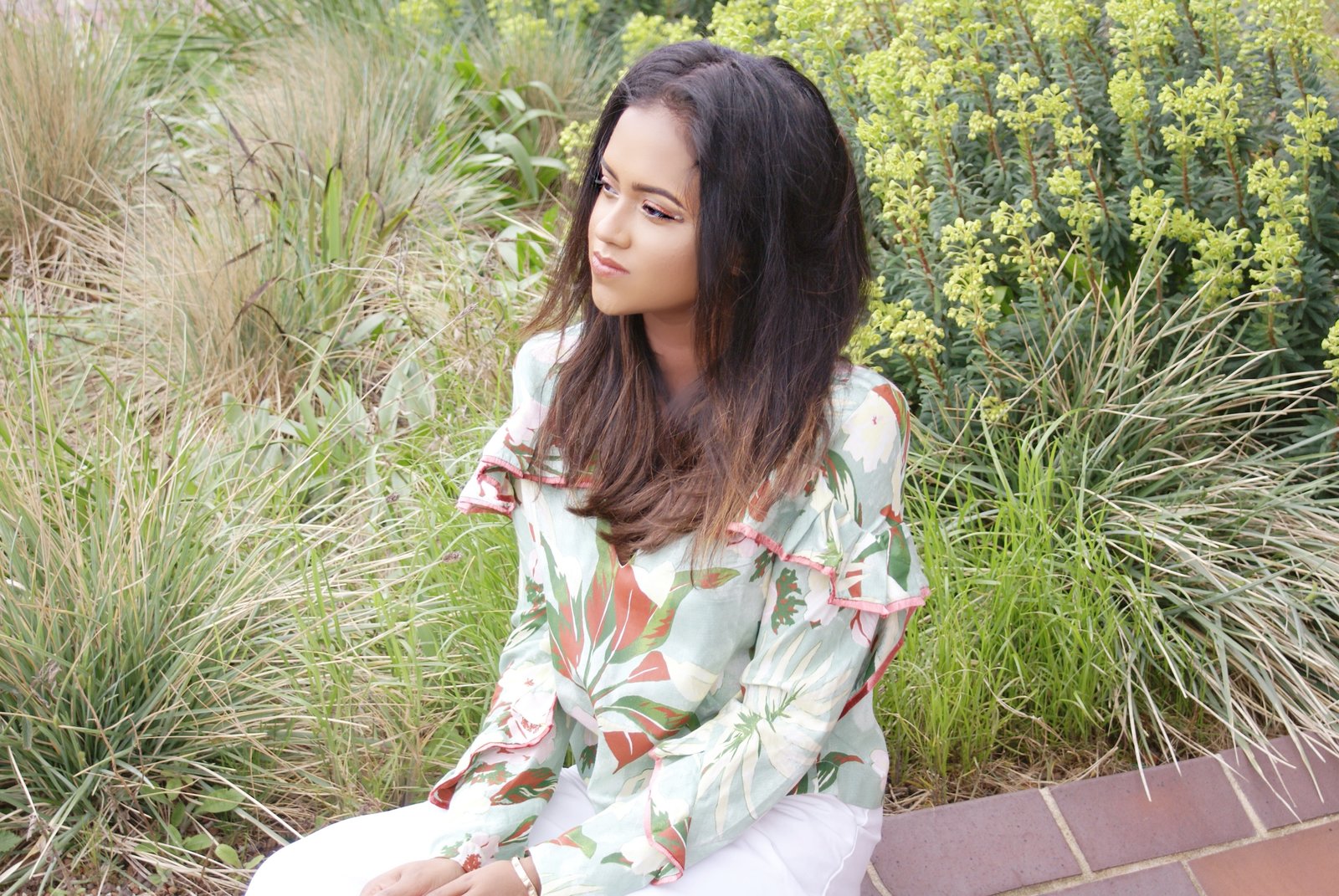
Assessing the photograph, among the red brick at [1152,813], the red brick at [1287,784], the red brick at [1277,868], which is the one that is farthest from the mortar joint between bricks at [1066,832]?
the red brick at [1287,784]

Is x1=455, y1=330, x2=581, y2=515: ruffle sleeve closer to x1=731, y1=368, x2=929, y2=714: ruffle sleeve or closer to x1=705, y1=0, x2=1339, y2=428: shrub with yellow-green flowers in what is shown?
x1=731, y1=368, x2=929, y2=714: ruffle sleeve

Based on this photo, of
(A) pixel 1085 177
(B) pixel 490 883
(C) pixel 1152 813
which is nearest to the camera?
(B) pixel 490 883

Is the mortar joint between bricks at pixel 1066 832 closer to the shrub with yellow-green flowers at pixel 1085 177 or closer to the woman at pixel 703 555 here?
the woman at pixel 703 555

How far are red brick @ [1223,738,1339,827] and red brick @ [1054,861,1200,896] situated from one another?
0.25 meters

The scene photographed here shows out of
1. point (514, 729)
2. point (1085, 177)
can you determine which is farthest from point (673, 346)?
point (1085, 177)

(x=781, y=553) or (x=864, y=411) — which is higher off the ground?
(x=864, y=411)

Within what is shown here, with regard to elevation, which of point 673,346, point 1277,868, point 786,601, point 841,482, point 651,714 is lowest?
point 1277,868

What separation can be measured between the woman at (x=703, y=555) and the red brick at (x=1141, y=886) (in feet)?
2.02

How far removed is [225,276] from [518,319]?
82 centimetres

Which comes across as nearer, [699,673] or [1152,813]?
[699,673]

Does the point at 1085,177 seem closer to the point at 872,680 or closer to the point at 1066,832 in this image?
the point at 1066,832

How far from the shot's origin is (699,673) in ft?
5.43

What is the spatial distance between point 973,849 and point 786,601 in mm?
846

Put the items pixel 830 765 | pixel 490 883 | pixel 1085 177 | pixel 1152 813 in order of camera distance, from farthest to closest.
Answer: pixel 1085 177
pixel 1152 813
pixel 830 765
pixel 490 883
